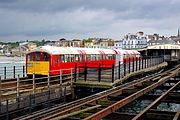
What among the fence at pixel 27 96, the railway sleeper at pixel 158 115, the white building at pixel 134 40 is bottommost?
the fence at pixel 27 96

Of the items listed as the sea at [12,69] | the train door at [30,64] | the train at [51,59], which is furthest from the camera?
the train door at [30,64]

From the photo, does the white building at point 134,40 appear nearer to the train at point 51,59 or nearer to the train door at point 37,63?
the train at point 51,59

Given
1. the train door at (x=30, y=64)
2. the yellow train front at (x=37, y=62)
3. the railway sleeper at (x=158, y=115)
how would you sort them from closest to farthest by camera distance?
the railway sleeper at (x=158, y=115) → the yellow train front at (x=37, y=62) → the train door at (x=30, y=64)

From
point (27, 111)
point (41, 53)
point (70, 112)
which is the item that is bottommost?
point (27, 111)

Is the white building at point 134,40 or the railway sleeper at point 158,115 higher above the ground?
the white building at point 134,40

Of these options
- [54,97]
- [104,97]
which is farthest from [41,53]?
[104,97]

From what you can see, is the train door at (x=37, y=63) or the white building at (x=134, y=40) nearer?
the train door at (x=37, y=63)

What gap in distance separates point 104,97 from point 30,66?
1442 cm

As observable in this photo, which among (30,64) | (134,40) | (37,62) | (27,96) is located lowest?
(27,96)

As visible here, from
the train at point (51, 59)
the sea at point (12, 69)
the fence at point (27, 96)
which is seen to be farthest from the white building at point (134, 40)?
the fence at point (27, 96)

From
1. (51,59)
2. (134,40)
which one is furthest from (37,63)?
(134,40)

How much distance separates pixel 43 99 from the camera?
51.0ft

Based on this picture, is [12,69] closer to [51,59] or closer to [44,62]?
[44,62]

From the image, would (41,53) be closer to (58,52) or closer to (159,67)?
(58,52)
